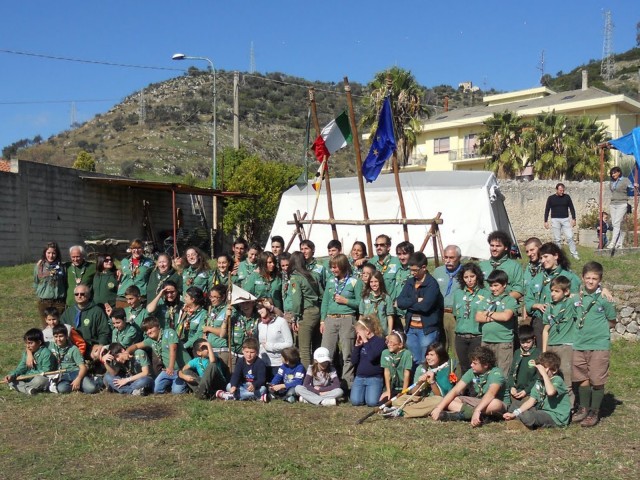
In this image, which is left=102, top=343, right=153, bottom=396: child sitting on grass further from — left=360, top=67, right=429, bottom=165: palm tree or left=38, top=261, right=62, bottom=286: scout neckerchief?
left=360, top=67, right=429, bottom=165: palm tree

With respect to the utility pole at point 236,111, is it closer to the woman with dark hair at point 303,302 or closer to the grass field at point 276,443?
the woman with dark hair at point 303,302

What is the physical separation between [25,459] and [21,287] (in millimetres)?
9609

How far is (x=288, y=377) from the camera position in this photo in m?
7.67

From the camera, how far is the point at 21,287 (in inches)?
564

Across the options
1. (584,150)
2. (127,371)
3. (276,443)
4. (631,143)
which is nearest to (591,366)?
(276,443)

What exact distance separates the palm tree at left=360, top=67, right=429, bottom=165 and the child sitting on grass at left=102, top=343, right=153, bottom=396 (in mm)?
24572

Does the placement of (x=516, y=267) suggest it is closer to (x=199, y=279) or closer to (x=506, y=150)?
(x=199, y=279)

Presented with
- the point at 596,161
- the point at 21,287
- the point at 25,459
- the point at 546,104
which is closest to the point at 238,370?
the point at 25,459

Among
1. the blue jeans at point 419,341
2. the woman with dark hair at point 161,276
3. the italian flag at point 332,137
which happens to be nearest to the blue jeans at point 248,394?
the blue jeans at point 419,341

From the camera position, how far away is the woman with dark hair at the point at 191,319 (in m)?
8.21

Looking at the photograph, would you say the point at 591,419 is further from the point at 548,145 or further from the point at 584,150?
the point at 548,145

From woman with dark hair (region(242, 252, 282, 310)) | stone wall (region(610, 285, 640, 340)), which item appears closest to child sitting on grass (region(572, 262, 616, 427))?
woman with dark hair (region(242, 252, 282, 310))

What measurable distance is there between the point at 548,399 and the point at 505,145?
27.6 meters

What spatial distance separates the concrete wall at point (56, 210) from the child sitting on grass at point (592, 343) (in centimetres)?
1367
